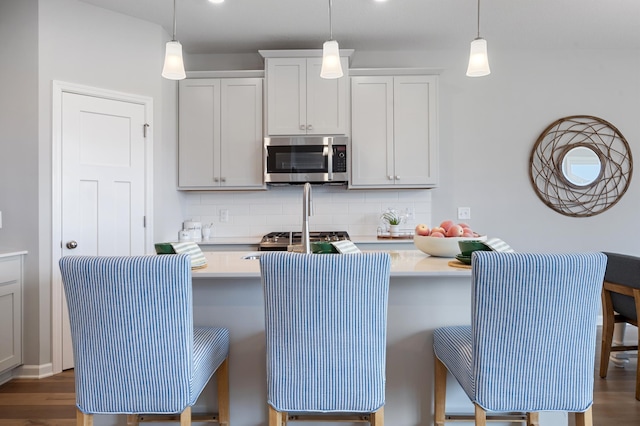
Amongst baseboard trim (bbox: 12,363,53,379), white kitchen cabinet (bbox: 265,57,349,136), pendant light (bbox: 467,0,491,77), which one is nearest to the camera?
pendant light (bbox: 467,0,491,77)

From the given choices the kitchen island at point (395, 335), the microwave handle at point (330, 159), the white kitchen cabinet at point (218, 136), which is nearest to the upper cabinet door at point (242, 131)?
the white kitchen cabinet at point (218, 136)

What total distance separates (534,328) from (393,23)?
2729mm

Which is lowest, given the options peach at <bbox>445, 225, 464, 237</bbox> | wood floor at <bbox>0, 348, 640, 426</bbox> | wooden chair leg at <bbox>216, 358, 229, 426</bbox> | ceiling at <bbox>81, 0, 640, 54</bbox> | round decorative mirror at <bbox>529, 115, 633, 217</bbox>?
wood floor at <bbox>0, 348, 640, 426</bbox>

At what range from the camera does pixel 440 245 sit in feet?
6.35

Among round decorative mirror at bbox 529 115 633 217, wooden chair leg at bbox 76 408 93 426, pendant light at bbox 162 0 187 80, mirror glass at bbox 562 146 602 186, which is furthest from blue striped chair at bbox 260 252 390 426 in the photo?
mirror glass at bbox 562 146 602 186

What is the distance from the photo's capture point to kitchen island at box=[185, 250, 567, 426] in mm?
1722

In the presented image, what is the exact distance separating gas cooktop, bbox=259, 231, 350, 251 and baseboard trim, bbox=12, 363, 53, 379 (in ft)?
5.50

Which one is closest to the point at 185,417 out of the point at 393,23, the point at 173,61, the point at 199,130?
the point at 173,61

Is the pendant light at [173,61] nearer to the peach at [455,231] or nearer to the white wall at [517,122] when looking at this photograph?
the peach at [455,231]

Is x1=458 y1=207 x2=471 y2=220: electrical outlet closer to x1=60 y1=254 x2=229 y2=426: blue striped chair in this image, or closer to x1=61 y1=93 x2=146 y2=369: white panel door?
x1=61 y1=93 x2=146 y2=369: white panel door

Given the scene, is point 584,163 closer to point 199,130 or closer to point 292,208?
point 292,208

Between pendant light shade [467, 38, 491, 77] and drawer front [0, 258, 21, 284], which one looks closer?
pendant light shade [467, 38, 491, 77]

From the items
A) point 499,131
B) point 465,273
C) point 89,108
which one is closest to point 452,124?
point 499,131

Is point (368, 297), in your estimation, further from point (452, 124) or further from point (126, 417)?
point (452, 124)
